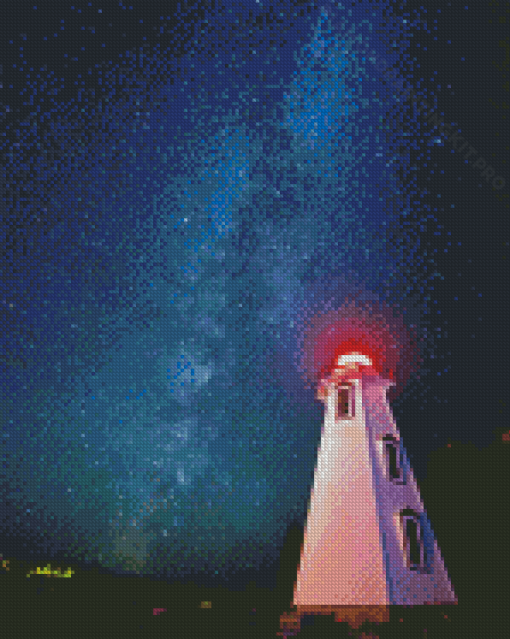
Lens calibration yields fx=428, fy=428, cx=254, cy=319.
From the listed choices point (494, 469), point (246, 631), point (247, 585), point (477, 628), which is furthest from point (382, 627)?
point (247, 585)

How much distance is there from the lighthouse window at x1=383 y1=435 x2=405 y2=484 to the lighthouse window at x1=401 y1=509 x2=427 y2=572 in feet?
3.04

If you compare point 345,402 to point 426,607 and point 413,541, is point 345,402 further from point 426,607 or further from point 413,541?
point 426,607

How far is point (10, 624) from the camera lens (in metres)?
11.0

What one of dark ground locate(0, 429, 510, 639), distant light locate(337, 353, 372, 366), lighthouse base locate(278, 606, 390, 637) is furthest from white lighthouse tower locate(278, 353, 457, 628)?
distant light locate(337, 353, 372, 366)

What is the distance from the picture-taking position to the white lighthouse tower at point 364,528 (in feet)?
33.8

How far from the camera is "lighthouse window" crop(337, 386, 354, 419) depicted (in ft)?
45.7

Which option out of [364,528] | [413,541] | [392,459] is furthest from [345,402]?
[413,541]

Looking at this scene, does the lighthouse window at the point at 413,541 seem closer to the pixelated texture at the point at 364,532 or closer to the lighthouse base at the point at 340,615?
the pixelated texture at the point at 364,532

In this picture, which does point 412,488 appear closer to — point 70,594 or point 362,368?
point 362,368

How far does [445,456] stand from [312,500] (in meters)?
6.37

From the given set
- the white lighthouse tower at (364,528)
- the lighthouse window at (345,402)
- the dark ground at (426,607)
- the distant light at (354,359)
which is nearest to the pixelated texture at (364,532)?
the white lighthouse tower at (364,528)

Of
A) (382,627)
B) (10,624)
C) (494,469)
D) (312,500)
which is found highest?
(494,469)

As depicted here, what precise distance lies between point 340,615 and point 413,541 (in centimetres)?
261

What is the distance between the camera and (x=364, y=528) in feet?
36.7
